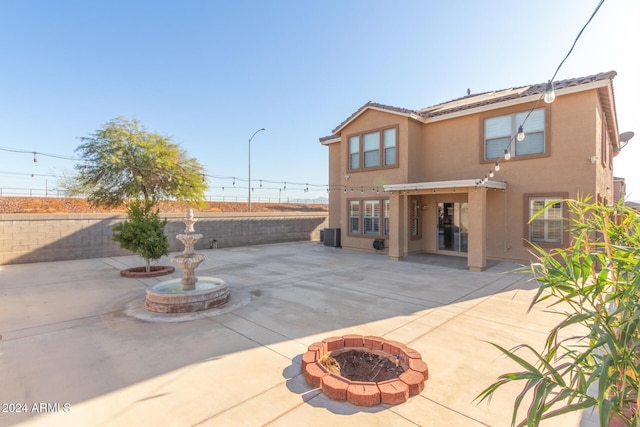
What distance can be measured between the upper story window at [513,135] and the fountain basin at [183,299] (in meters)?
9.32

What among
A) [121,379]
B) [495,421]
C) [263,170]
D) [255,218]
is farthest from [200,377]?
[263,170]

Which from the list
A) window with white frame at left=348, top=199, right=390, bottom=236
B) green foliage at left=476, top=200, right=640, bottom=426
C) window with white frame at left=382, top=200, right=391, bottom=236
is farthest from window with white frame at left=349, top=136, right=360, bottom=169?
green foliage at left=476, top=200, right=640, bottom=426

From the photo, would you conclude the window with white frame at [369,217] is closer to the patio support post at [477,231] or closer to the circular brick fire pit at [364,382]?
the patio support post at [477,231]

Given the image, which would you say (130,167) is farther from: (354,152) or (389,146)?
(389,146)

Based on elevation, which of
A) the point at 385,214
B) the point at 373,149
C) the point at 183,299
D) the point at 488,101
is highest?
the point at 488,101

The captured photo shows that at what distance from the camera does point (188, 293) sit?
569 cm

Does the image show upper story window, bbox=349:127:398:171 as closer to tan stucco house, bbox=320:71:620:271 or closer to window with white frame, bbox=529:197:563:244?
tan stucco house, bbox=320:71:620:271

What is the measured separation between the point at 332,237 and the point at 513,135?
27.9ft

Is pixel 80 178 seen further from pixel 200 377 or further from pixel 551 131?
pixel 551 131

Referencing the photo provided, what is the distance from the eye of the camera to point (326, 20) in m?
10.4

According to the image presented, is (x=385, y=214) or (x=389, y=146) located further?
(x=385, y=214)

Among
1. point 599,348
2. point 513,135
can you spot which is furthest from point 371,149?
point 599,348

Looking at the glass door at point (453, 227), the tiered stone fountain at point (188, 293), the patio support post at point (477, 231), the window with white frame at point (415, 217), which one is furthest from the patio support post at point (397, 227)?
the tiered stone fountain at point (188, 293)

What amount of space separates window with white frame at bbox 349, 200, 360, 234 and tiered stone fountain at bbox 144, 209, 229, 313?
826 centimetres
